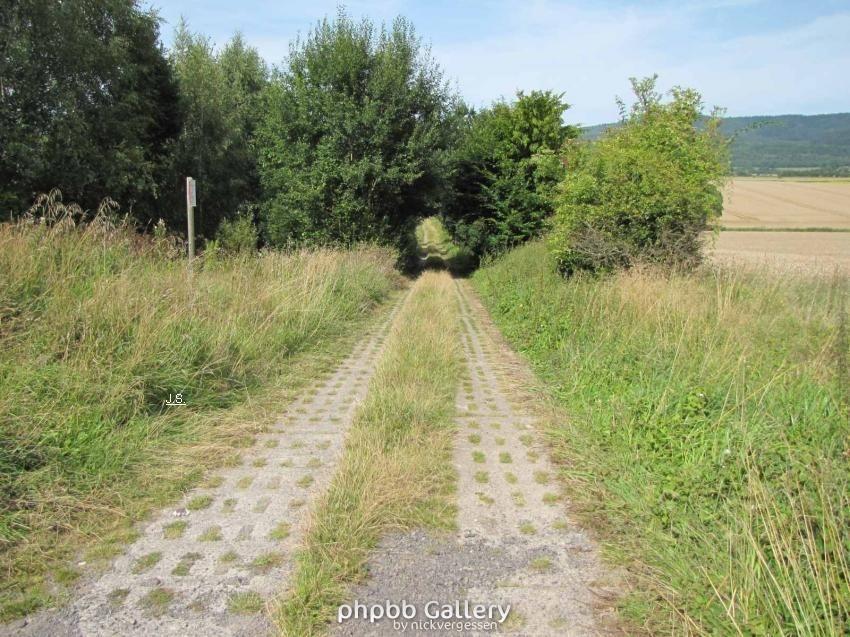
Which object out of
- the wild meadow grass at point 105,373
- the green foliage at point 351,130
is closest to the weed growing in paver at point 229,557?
the wild meadow grass at point 105,373

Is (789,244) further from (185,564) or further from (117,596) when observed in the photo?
(117,596)

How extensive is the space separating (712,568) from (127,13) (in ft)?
83.4

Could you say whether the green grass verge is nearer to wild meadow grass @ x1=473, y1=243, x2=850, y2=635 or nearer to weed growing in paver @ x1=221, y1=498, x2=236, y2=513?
weed growing in paver @ x1=221, y1=498, x2=236, y2=513

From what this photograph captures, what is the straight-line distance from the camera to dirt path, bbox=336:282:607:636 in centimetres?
292

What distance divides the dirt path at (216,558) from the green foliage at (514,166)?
17496 mm

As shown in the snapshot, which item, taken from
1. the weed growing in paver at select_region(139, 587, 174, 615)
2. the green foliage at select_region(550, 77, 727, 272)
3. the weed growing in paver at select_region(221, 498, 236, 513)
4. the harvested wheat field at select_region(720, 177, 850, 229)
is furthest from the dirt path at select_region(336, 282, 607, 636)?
the harvested wheat field at select_region(720, 177, 850, 229)

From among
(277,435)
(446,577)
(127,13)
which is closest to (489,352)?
(277,435)

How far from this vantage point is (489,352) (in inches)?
360

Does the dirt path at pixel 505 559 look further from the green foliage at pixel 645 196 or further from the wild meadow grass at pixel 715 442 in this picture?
the green foliage at pixel 645 196

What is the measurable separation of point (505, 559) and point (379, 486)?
1.00 m

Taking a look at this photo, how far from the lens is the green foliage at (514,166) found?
71.1 feet

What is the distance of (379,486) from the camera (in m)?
3.99

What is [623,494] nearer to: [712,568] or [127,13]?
[712,568]

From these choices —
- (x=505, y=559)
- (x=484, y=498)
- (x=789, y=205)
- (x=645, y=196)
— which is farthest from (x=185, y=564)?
(x=789, y=205)
